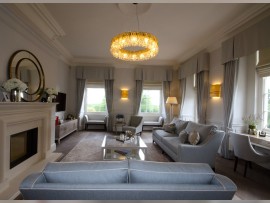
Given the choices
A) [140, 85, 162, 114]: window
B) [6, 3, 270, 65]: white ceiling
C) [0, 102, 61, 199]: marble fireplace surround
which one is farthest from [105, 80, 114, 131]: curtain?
[0, 102, 61, 199]: marble fireplace surround

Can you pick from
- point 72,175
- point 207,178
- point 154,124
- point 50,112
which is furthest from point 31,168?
point 154,124

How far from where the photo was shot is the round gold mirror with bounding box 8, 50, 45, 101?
3.54 m

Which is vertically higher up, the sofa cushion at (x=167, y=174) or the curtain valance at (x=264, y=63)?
the curtain valance at (x=264, y=63)

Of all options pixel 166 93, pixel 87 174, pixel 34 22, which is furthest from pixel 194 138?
pixel 166 93

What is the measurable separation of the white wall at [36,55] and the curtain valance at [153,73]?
10.4ft

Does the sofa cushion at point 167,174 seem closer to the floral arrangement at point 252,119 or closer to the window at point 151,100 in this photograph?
the floral arrangement at point 252,119

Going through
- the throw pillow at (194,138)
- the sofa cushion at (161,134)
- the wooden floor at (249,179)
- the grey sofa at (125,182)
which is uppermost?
the grey sofa at (125,182)

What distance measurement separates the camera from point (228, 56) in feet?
13.8

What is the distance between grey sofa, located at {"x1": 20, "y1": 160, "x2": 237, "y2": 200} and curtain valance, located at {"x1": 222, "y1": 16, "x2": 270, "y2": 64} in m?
3.04

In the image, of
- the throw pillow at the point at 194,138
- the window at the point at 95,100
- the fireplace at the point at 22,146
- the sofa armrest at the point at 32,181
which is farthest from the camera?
the window at the point at 95,100

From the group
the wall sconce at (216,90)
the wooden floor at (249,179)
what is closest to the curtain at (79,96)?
the wooden floor at (249,179)

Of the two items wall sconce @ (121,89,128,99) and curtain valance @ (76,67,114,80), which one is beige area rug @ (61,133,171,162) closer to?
wall sconce @ (121,89,128,99)

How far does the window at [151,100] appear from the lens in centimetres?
838

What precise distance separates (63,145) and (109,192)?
4.67m
